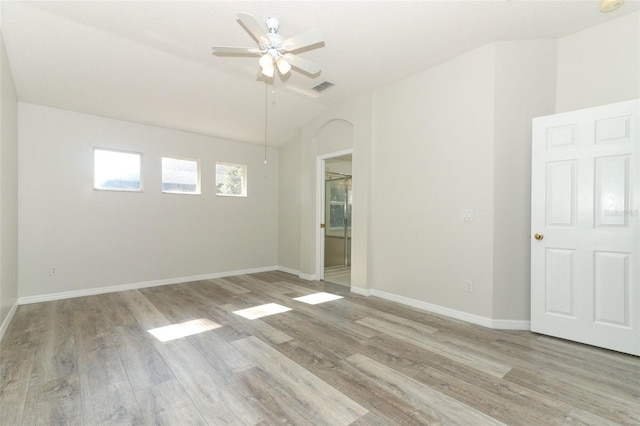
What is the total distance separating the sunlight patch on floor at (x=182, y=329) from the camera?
2.84m

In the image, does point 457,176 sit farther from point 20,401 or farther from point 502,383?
point 20,401

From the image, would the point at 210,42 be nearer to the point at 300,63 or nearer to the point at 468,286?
the point at 300,63

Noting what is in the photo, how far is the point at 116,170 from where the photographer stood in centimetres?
454

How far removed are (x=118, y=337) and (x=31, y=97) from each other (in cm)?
331

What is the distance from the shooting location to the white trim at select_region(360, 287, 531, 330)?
3061 mm

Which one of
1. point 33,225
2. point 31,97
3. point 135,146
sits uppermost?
point 31,97

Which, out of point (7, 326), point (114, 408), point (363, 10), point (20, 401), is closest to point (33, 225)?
point (7, 326)

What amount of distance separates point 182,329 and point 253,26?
9.49 feet

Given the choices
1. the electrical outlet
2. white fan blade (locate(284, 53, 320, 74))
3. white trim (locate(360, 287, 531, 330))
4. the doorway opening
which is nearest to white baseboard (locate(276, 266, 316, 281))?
the doorway opening

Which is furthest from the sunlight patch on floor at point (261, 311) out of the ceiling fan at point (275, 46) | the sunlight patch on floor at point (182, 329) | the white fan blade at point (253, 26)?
the white fan blade at point (253, 26)

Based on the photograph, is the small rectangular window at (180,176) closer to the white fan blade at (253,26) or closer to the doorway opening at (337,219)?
the doorway opening at (337,219)

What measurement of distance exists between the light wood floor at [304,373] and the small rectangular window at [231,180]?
2.81m

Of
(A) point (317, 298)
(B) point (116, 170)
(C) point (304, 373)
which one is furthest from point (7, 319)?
(A) point (317, 298)

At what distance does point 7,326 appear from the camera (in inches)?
118
